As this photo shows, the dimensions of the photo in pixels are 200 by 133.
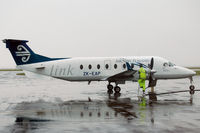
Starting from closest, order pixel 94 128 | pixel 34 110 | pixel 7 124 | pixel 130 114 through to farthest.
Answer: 1. pixel 94 128
2. pixel 7 124
3. pixel 130 114
4. pixel 34 110

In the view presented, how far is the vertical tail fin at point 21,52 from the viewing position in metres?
22.8

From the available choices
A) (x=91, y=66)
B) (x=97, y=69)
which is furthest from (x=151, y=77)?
(x=91, y=66)

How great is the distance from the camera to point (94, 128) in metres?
9.48

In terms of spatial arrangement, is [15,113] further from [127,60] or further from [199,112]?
[127,60]

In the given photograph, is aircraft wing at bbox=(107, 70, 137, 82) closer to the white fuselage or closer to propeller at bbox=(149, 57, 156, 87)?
the white fuselage

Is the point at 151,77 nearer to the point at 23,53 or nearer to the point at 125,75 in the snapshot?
the point at 125,75

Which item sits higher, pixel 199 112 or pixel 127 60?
pixel 127 60

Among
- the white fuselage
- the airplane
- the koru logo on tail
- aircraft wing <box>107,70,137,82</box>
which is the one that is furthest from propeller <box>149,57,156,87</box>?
the koru logo on tail

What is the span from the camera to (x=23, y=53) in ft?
76.0

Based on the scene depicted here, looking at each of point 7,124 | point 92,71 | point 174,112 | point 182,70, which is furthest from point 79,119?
point 182,70

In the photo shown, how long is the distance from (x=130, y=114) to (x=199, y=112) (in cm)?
352

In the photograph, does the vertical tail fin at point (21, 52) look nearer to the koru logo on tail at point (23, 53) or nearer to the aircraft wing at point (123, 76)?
the koru logo on tail at point (23, 53)

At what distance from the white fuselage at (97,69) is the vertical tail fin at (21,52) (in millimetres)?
469

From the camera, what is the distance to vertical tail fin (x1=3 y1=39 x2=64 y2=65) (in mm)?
22844
